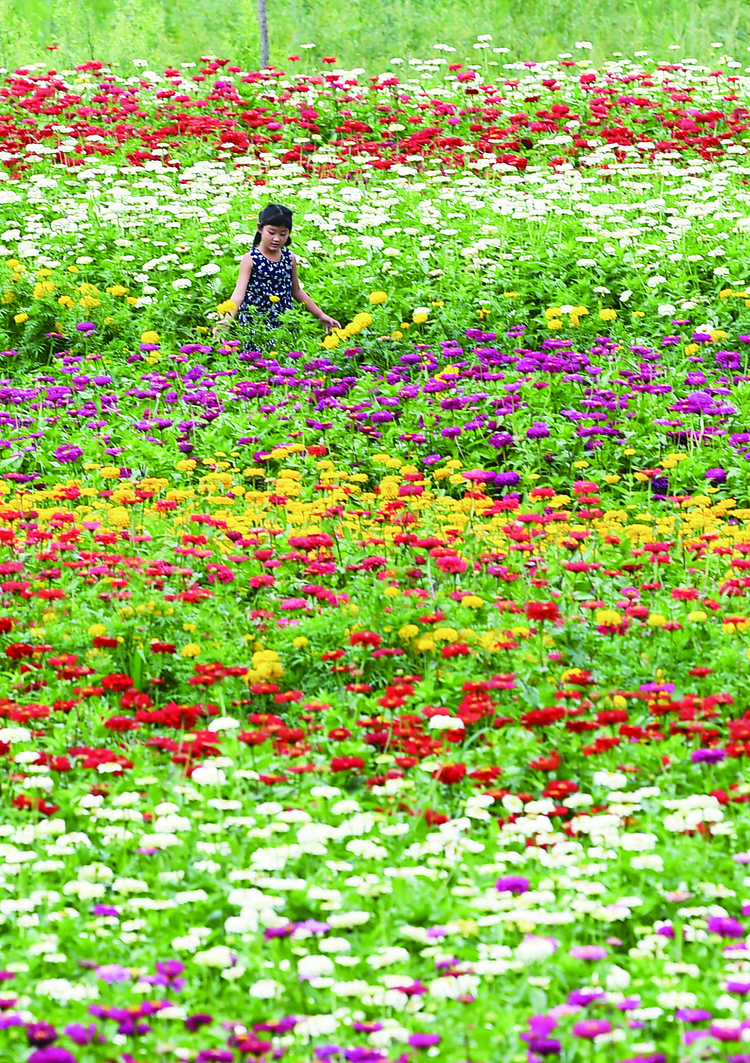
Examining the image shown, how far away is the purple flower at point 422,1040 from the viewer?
269 centimetres

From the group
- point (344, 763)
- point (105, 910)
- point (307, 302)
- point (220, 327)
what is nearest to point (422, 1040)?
point (105, 910)

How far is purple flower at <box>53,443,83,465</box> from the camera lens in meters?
6.80

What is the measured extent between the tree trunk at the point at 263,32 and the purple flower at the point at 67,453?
34.2 ft

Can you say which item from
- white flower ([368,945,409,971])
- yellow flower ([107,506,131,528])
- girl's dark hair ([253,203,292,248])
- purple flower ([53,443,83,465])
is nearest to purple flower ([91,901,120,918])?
white flower ([368,945,409,971])

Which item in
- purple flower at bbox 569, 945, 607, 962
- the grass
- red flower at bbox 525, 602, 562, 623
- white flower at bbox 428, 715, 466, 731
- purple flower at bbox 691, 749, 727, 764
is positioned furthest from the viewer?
the grass

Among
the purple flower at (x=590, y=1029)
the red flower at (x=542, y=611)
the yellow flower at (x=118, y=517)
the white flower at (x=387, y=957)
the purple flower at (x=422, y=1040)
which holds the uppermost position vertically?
the yellow flower at (x=118, y=517)

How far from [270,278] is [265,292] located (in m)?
0.10

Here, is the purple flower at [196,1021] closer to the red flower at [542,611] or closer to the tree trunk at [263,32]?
the red flower at [542,611]

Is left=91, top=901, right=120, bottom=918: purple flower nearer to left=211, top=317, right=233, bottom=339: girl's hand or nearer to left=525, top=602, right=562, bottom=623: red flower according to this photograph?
left=525, top=602, right=562, bottom=623: red flower

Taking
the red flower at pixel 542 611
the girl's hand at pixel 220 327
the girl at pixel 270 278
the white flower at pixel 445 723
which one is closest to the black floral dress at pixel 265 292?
the girl at pixel 270 278

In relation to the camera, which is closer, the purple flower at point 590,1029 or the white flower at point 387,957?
the purple flower at point 590,1029

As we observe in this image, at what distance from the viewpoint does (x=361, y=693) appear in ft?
15.5

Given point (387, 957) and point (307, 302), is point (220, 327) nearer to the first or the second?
point (307, 302)

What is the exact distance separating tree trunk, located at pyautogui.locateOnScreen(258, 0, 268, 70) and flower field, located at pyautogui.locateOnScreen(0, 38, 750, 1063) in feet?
17.6
